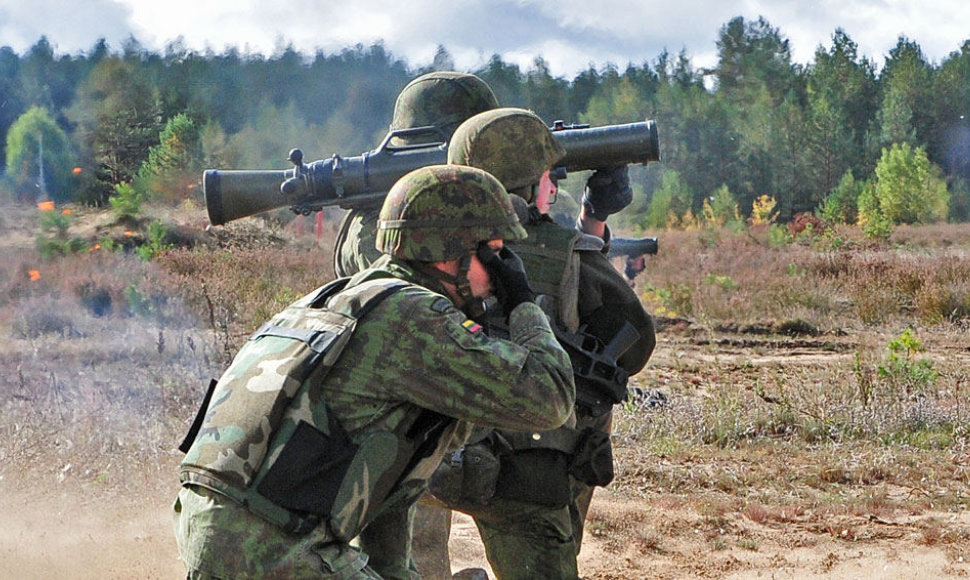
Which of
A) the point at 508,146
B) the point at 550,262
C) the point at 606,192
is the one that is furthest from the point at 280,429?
the point at 606,192

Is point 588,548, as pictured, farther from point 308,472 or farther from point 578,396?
point 308,472

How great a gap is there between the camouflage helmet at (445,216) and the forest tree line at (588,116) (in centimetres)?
930

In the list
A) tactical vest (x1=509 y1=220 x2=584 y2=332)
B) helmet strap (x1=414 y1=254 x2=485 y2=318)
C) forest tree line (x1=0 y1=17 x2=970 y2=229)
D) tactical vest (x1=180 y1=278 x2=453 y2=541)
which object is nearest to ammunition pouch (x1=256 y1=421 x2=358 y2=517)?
tactical vest (x1=180 y1=278 x2=453 y2=541)

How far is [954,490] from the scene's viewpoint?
610 cm

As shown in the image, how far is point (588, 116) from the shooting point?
92.1 feet

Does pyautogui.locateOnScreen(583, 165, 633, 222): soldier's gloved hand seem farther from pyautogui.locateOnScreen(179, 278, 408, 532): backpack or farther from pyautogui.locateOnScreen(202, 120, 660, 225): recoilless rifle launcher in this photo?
pyautogui.locateOnScreen(179, 278, 408, 532): backpack

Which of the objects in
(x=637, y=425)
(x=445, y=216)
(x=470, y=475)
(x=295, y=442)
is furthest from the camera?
(x=637, y=425)

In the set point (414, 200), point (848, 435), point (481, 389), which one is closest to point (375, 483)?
point (481, 389)

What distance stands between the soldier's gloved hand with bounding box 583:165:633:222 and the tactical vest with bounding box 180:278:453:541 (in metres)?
1.42

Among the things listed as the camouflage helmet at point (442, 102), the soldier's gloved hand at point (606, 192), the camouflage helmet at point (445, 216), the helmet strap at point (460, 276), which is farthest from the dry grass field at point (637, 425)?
the camouflage helmet at point (445, 216)

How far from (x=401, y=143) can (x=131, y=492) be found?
9.65 feet

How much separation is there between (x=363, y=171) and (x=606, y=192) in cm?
78

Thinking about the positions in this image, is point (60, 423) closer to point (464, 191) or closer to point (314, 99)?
point (464, 191)

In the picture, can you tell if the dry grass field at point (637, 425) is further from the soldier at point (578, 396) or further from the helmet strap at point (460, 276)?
the helmet strap at point (460, 276)
